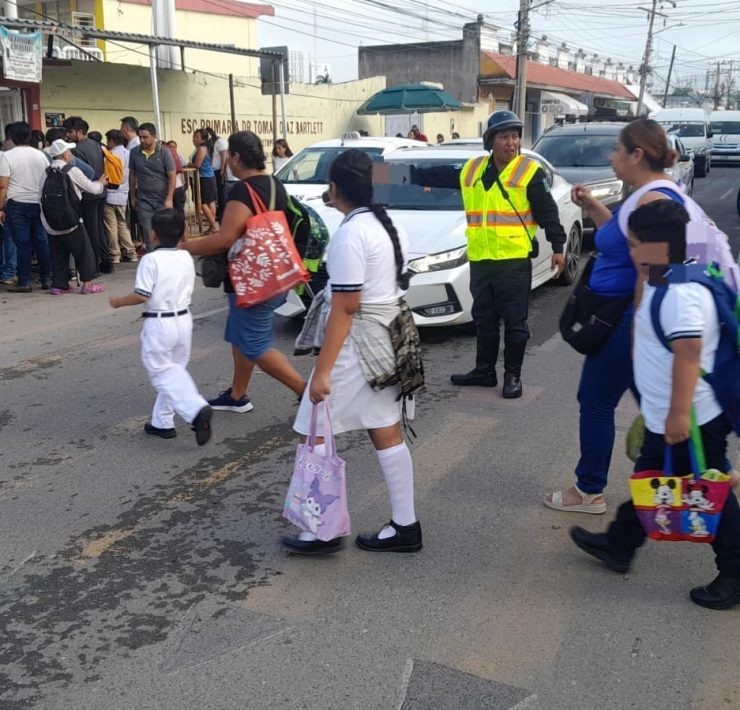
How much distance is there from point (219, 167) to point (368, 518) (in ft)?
38.5

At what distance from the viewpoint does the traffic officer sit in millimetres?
5863

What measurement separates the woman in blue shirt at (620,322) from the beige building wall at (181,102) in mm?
13468

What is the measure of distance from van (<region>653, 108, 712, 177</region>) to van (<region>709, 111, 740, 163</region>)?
264 cm

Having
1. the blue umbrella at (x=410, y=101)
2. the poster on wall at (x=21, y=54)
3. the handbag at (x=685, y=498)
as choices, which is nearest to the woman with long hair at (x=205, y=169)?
the poster on wall at (x=21, y=54)

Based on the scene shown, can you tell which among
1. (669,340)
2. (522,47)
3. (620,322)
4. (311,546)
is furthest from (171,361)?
(522,47)

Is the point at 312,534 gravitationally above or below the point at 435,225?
below

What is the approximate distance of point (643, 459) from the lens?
3344mm

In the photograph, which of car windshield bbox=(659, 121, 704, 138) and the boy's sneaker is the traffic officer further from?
car windshield bbox=(659, 121, 704, 138)

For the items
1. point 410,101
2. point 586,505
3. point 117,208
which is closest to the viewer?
point 586,505

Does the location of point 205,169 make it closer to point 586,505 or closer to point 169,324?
point 169,324

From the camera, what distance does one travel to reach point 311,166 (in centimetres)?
1096

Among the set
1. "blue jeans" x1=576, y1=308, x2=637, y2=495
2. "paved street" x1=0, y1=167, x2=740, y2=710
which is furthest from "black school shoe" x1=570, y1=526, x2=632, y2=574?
"blue jeans" x1=576, y1=308, x2=637, y2=495

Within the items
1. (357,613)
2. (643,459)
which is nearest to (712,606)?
(643,459)

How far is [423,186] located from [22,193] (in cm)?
448
